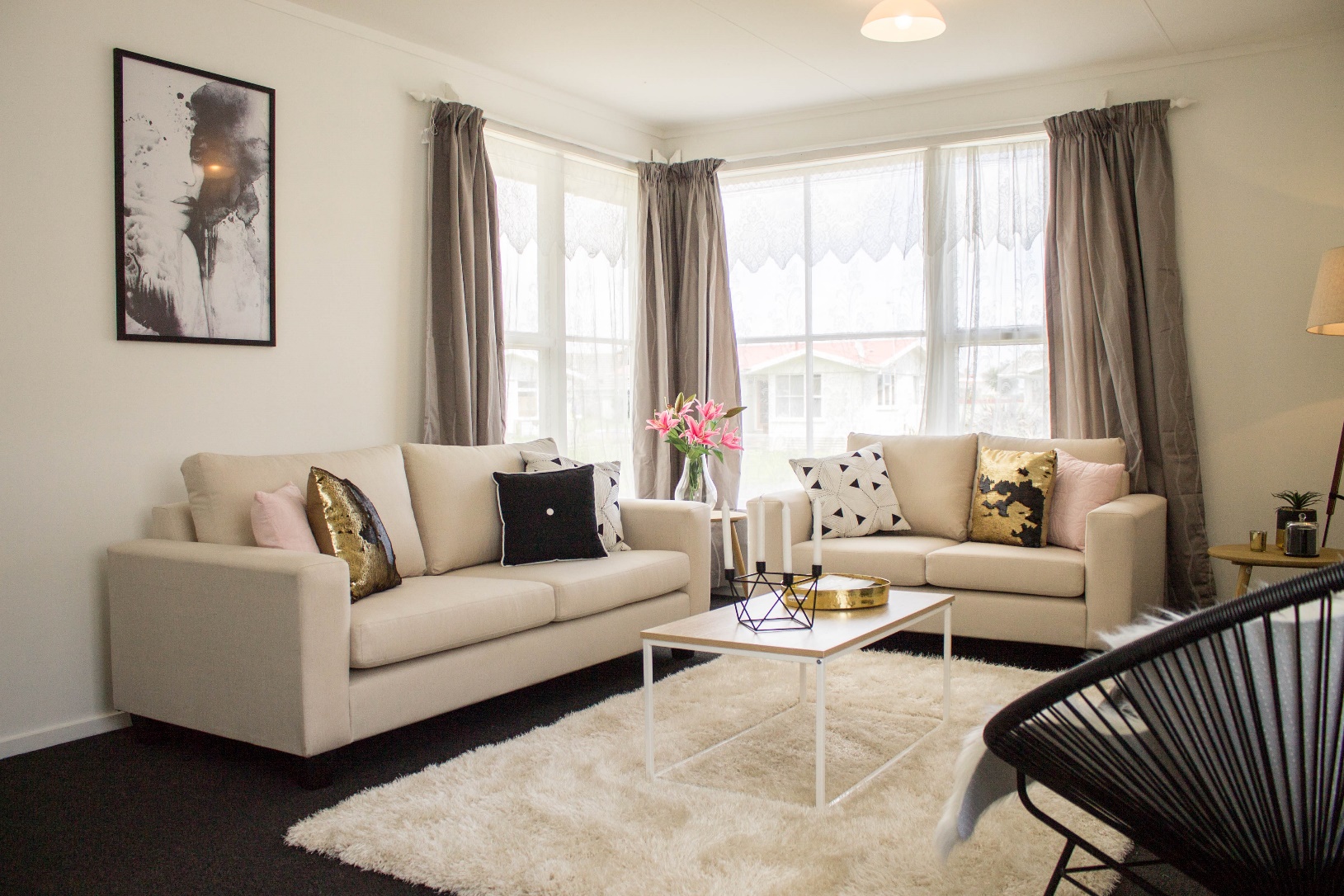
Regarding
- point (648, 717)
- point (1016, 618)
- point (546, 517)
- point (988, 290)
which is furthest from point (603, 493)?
point (988, 290)

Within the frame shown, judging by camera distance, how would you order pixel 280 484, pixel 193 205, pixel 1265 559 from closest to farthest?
pixel 280 484 < pixel 193 205 < pixel 1265 559

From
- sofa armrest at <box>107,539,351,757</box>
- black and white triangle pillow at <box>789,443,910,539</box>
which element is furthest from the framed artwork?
black and white triangle pillow at <box>789,443,910,539</box>

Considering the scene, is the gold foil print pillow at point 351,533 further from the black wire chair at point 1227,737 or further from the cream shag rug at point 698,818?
the black wire chair at point 1227,737

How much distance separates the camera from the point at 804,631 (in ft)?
8.93

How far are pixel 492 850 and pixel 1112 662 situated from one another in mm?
1441

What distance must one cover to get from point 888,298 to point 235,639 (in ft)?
12.1

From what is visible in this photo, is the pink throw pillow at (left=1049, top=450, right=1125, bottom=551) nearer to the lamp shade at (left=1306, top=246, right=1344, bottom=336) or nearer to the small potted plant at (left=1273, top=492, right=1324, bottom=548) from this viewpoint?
the small potted plant at (left=1273, top=492, right=1324, bottom=548)

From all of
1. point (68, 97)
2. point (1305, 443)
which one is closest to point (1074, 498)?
point (1305, 443)

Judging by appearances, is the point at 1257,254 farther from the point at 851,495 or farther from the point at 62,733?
the point at 62,733

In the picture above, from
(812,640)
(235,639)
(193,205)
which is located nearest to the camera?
(812,640)

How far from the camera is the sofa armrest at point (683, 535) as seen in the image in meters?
4.17

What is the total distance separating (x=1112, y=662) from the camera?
136cm

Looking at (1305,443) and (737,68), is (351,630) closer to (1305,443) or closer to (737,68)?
(737,68)

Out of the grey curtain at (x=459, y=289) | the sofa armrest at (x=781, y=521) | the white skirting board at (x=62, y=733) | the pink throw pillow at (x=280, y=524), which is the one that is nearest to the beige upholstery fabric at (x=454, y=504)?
the grey curtain at (x=459, y=289)
